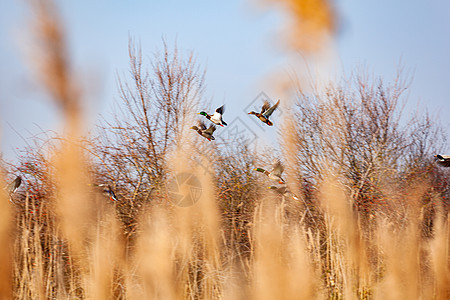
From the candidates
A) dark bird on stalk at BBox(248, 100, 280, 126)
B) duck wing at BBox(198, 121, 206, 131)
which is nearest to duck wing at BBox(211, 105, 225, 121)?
dark bird on stalk at BBox(248, 100, 280, 126)

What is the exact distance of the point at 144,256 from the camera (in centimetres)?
252

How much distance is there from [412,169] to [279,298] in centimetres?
858

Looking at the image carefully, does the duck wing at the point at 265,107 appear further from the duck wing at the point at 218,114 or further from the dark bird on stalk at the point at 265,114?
the duck wing at the point at 218,114

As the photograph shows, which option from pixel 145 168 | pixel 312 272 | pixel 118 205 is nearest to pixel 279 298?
pixel 312 272

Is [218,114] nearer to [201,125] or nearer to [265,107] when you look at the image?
[265,107]

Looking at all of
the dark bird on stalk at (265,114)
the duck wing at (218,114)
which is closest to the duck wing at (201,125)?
the duck wing at (218,114)

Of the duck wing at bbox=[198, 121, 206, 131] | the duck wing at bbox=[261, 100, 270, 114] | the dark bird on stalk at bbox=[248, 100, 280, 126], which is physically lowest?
the dark bird on stalk at bbox=[248, 100, 280, 126]

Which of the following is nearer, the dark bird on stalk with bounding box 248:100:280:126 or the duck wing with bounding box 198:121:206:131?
the dark bird on stalk with bounding box 248:100:280:126

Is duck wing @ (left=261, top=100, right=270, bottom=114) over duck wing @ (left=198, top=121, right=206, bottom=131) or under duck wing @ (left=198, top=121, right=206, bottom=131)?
under

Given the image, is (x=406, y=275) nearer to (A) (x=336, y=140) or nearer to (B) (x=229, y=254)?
(B) (x=229, y=254)

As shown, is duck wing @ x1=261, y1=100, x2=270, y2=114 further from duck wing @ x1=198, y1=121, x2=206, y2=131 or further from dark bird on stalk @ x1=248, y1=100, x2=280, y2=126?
duck wing @ x1=198, y1=121, x2=206, y2=131

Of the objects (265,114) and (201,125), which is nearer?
(265,114)

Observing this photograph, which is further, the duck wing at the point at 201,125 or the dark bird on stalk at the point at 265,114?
the duck wing at the point at 201,125

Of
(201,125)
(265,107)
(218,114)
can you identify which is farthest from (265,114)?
(201,125)
